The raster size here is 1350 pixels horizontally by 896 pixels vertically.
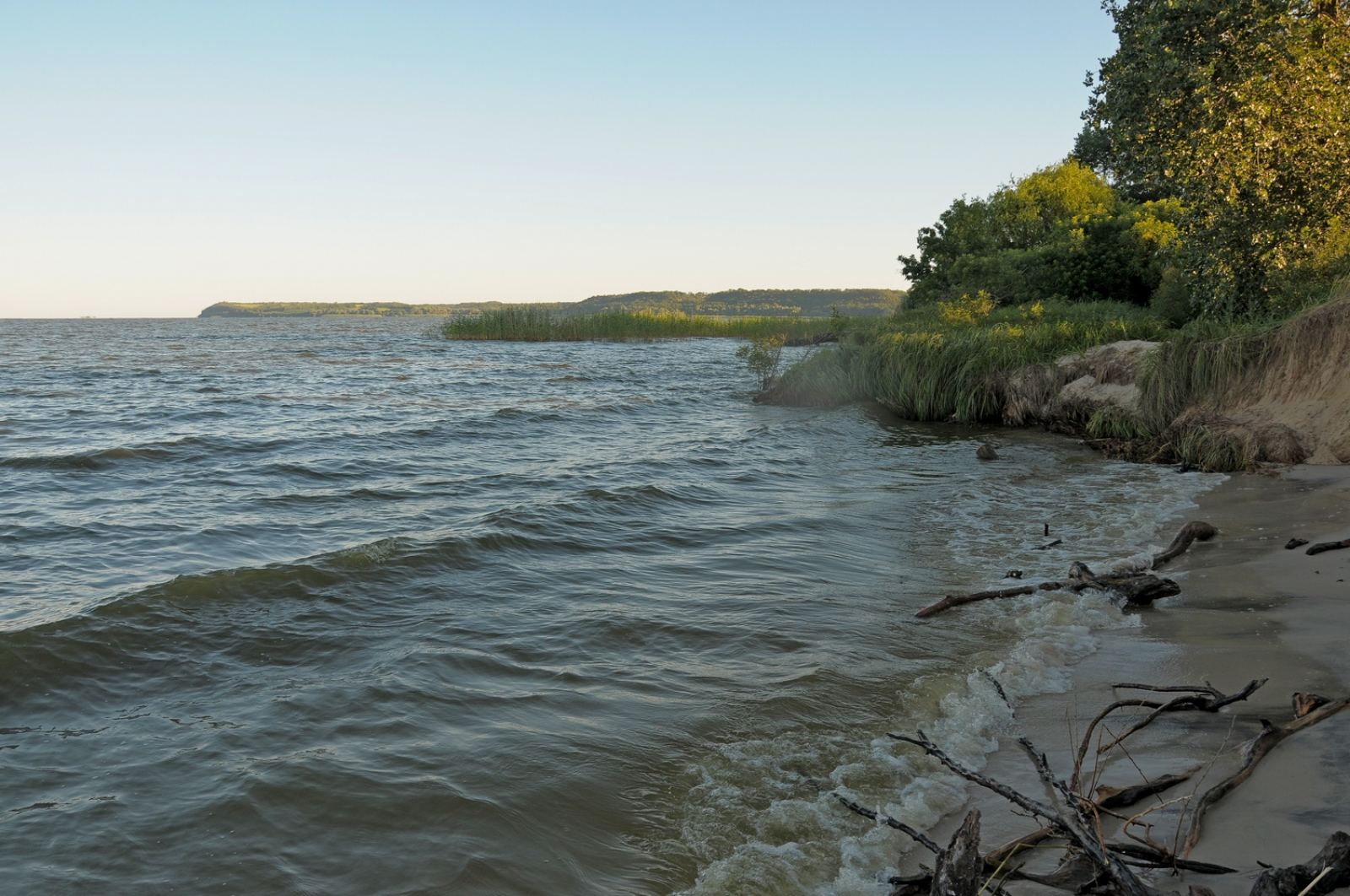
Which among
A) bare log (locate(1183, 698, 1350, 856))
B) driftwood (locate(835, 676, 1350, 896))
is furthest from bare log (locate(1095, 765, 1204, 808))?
bare log (locate(1183, 698, 1350, 856))

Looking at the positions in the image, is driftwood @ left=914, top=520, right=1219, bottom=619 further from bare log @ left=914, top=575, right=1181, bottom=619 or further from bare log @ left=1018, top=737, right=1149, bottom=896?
bare log @ left=1018, top=737, right=1149, bottom=896

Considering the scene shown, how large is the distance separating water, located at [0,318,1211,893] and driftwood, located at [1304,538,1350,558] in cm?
196

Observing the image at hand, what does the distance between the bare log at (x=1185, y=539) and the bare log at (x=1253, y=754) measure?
4151 millimetres

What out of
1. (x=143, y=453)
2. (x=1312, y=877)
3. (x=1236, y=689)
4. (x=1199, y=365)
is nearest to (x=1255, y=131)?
(x=1199, y=365)

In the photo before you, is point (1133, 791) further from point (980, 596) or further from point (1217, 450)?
point (1217, 450)

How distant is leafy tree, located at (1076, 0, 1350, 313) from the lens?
14.3 meters

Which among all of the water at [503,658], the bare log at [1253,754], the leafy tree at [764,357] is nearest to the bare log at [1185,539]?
the water at [503,658]

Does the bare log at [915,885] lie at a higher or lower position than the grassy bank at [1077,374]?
lower

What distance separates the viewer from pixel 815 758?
5055 mm

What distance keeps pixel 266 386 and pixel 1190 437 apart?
26205 mm

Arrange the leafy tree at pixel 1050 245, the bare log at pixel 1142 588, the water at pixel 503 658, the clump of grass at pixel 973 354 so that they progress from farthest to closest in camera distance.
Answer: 1. the leafy tree at pixel 1050 245
2. the clump of grass at pixel 973 354
3. the bare log at pixel 1142 588
4. the water at pixel 503 658

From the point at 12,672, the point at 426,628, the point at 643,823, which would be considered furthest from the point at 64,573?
the point at 643,823

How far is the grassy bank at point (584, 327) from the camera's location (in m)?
61.6

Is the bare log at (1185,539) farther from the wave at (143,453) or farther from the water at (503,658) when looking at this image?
the wave at (143,453)
